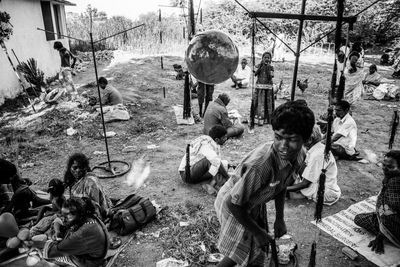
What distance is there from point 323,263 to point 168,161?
3238 mm

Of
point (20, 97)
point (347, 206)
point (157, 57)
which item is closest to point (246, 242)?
point (347, 206)

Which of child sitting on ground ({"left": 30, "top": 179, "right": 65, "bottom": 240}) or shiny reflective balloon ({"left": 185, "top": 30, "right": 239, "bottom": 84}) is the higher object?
shiny reflective balloon ({"left": 185, "top": 30, "right": 239, "bottom": 84})

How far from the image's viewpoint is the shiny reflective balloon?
10.6 feet

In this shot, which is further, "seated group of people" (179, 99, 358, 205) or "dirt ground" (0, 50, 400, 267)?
"seated group of people" (179, 99, 358, 205)

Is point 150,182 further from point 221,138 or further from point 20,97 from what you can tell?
point 20,97

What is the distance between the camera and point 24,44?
1007cm

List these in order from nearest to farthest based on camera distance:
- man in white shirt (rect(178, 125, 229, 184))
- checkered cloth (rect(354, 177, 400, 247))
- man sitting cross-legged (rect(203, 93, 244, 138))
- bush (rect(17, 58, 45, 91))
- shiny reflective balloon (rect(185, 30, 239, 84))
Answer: checkered cloth (rect(354, 177, 400, 247)), shiny reflective balloon (rect(185, 30, 239, 84)), man in white shirt (rect(178, 125, 229, 184)), man sitting cross-legged (rect(203, 93, 244, 138)), bush (rect(17, 58, 45, 91))

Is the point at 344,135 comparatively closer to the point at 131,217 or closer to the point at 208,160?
the point at 208,160

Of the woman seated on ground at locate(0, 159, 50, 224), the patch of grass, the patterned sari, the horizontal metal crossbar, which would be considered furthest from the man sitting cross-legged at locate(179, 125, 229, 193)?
the woman seated on ground at locate(0, 159, 50, 224)

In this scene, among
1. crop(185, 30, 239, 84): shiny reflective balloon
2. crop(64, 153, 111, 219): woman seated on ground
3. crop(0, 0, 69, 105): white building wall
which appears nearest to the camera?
crop(185, 30, 239, 84): shiny reflective balloon

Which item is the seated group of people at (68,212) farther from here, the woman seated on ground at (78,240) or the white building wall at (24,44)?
the white building wall at (24,44)

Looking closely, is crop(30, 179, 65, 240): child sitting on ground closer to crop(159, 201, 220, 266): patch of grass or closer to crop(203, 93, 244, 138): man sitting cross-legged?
crop(159, 201, 220, 266): patch of grass

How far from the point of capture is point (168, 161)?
18.5ft

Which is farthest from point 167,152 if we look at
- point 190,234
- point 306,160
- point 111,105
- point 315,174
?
point 315,174
